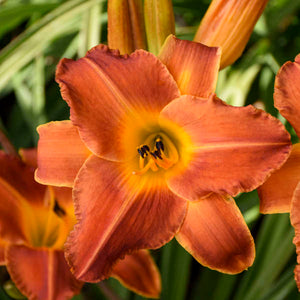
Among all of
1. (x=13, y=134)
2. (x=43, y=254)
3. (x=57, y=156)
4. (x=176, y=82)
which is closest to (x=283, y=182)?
(x=176, y=82)

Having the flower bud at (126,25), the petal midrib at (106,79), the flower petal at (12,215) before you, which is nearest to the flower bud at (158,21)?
the flower bud at (126,25)

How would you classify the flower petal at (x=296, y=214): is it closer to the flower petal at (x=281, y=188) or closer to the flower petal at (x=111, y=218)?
the flower petal at (x=281, y=188)

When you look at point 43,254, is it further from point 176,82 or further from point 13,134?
point 13,134

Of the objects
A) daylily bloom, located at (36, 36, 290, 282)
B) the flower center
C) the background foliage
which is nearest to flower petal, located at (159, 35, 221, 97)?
daylily bloom, located at (36, 36, 290, 282)

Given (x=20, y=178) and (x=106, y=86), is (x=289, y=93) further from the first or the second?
(x=20, y=178)

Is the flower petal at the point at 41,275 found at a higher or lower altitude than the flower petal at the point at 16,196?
lower

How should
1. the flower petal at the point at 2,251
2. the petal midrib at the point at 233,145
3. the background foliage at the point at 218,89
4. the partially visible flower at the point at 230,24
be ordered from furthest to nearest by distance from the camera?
1. the background foliage at the point at 218,89
2. the flower petal at the point at 2,251
3. the partially visible flower at the point at 230,24
4. the petal midrib at the point at 233,145

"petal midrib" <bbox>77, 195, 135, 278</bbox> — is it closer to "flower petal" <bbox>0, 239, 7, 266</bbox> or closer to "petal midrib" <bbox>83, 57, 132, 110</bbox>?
"petal midrib" <bbox>83, 57, 132, 110</bbox>

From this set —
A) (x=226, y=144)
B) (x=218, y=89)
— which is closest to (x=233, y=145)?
(x=226, y=144)
